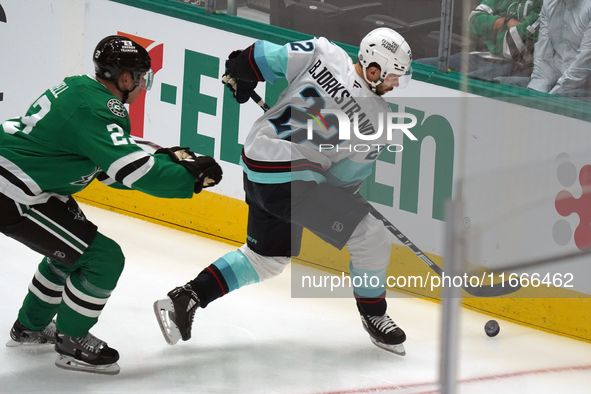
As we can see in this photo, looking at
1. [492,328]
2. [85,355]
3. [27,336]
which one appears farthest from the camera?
[492,328]

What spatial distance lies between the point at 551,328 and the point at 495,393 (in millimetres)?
777

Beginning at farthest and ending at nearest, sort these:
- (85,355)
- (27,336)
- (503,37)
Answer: (503,37) → (27,336) → (85,355)

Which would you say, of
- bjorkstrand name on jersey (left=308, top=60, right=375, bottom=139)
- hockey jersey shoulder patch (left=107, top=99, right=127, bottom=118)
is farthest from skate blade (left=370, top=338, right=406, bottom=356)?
hockey jersey shoulder patch (left=107, top=99, right=127, bottom=118)

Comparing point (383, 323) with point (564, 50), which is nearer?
point (383, 323)

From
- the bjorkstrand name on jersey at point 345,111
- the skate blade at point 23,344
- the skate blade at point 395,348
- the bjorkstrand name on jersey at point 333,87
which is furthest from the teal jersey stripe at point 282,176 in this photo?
the skate blade at point 23,344

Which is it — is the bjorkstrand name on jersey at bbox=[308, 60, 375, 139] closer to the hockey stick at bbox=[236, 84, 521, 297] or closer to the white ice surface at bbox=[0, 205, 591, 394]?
the hockey stick at bbox=[236, 84, 521, 297]

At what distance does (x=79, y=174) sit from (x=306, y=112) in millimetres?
855

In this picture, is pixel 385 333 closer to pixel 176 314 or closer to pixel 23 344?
pixel 176 314

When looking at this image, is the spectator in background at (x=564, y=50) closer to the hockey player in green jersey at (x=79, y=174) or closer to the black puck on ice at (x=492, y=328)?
the black puck on ice at (x=492, y=328)

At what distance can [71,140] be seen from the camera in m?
2.40

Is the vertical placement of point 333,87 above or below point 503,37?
below

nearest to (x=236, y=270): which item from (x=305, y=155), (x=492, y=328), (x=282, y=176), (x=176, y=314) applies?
(x=176, y=314)

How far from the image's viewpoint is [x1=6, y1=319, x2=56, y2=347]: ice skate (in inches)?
109

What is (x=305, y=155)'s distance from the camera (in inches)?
114
